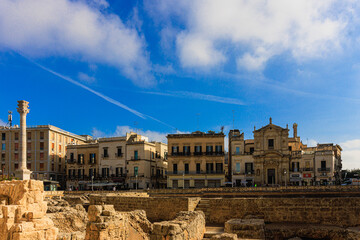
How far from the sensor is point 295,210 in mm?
19312

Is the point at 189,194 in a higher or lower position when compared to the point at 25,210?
lower

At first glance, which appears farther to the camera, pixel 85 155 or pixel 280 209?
pixel 85 155

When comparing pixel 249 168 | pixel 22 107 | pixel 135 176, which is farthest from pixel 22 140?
pixel 249 168

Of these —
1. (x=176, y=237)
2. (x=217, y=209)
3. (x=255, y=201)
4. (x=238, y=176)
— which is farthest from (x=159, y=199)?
(x=238, y=176)

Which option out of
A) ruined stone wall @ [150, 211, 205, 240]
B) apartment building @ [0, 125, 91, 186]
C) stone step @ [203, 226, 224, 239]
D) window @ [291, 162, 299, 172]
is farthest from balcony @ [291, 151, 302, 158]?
apartment building @ [0, 125, 91, 186]

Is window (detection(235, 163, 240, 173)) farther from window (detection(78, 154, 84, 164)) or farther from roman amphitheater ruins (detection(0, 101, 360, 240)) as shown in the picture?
roman amphitheater ruins (detection(0, 101, 360, 240))

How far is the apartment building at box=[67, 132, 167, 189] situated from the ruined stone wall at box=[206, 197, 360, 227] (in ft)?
91.1

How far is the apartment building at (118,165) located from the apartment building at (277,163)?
12.4m

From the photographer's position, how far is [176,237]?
10891mm

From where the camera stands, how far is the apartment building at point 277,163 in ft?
142

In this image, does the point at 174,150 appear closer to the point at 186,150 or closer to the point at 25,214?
the point at 186,150

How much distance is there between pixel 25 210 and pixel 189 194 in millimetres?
28520

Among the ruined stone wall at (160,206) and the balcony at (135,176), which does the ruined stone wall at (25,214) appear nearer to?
the ruined stone wall at (160,206)

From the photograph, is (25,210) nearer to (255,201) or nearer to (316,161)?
(255,201)
